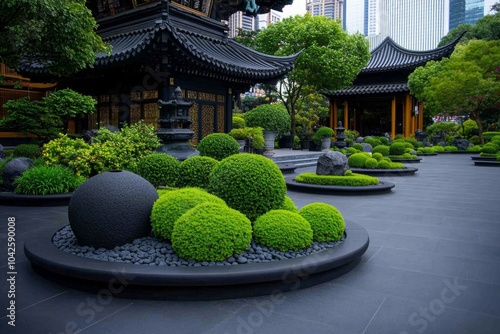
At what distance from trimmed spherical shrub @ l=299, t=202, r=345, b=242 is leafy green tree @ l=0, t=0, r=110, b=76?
17.8ft

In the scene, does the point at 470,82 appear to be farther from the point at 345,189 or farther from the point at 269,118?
the point at 345,189

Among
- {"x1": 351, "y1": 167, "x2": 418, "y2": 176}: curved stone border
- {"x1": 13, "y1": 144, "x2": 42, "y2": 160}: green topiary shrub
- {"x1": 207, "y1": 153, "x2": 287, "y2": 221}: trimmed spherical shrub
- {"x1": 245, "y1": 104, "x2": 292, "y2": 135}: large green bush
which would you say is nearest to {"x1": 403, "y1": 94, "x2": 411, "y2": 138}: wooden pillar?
{"x1": 245, "y1": 104, "x2": 292, "y2": 135}: large green bush

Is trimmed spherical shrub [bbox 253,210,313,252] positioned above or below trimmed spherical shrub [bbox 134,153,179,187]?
below

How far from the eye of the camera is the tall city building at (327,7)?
115 meters

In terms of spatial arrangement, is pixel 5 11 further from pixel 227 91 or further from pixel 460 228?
pixel 227 91

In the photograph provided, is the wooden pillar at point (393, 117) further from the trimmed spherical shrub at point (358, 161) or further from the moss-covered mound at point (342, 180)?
the moss-covered mound at point (342, 180)

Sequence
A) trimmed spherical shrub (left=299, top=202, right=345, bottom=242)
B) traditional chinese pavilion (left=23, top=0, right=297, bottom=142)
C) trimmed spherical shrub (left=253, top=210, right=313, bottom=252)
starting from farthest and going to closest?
traditional chinese pavilion (left=23, top=0, right=297, bottom=142), trimmed spherical shrub (left=299, top=202, right=345, bottom=242), trimmed spherical shrub (left=253, top=210, right=313, bottom=252)

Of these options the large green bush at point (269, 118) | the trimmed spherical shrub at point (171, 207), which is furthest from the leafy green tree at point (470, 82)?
the trimmed spherical shrub at point (171, 207)

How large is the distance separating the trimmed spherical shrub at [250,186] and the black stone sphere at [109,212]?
3.44 feet

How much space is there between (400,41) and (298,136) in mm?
49117

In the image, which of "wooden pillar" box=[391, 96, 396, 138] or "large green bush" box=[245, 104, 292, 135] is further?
"wooden pillar" box=[391, 96, 396, 138]

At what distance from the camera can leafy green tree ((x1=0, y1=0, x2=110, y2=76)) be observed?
6711 mm

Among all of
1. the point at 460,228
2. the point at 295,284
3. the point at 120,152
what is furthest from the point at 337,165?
the point at 295,284

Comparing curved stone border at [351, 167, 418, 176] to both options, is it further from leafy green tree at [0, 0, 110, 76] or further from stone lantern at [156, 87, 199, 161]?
leafy green tree at [0, 0, 110, 76]
